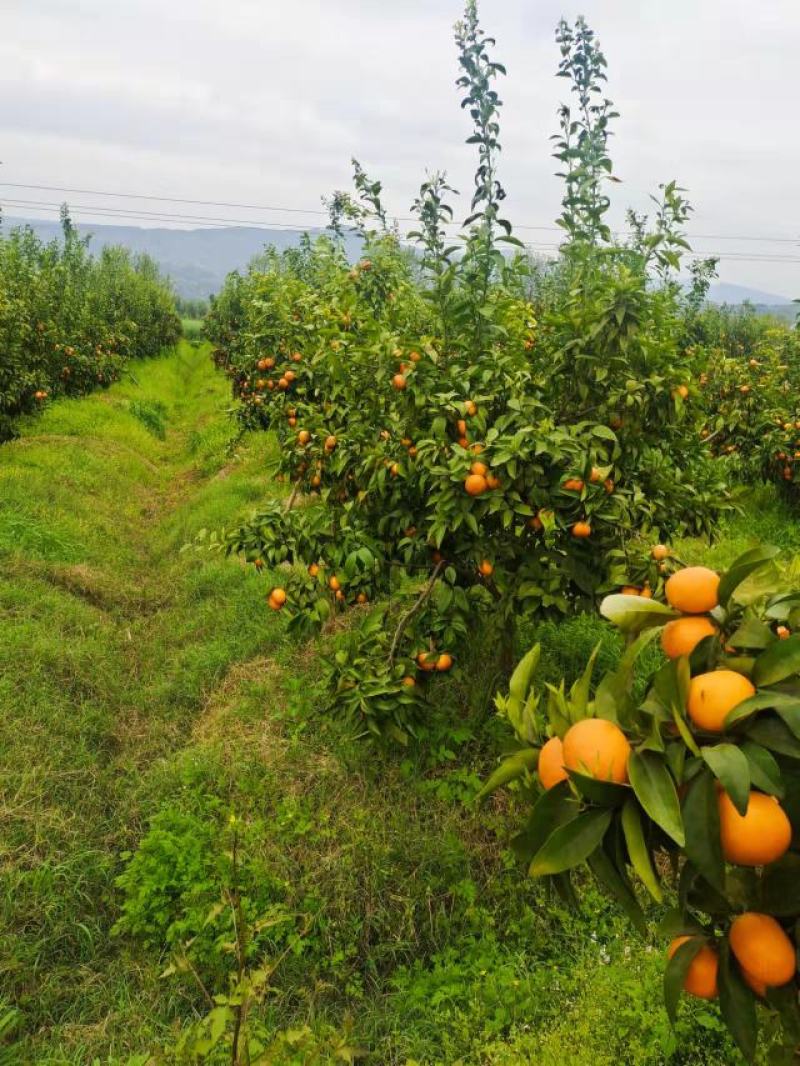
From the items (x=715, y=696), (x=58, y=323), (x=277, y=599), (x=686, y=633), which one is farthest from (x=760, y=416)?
(x=58, y=323)

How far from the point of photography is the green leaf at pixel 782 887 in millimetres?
930

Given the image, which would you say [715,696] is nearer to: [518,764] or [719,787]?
[719,787]

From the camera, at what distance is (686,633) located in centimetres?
101

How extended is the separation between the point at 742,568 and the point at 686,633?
0.12 metres

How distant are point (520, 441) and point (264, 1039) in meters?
2.00

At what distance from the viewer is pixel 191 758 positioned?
3459mm

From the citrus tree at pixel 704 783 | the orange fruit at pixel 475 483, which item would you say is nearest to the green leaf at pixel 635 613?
the citrus tree at pixel 704 783

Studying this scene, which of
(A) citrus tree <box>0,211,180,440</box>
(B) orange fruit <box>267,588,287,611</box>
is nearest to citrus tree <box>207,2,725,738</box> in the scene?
(B) orange fruit <box>267,588,287,611</box>

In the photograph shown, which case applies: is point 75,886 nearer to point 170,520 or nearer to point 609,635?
point 609,635

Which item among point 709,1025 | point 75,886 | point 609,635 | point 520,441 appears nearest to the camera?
point 709,1025

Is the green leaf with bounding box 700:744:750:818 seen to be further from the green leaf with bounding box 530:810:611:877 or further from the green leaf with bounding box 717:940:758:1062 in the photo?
the green leaf with bounding box 717:940:758:1062

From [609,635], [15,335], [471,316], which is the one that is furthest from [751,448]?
[15,335]

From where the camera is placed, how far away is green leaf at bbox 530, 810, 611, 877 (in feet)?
3.03

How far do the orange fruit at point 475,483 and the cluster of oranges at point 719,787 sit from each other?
1269 millimetres
